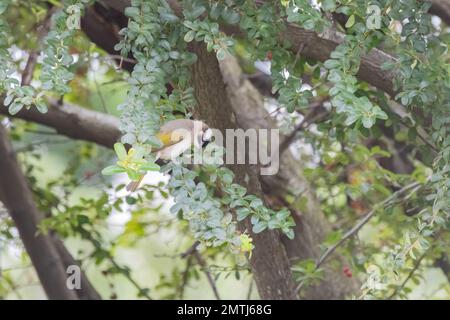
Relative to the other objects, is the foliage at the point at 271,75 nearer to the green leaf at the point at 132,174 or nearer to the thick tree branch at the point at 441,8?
the green leaf at the point at 132,174

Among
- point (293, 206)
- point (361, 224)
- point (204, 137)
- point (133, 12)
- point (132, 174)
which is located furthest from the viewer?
point (293, 206)

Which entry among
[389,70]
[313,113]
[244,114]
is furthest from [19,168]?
[389,70]

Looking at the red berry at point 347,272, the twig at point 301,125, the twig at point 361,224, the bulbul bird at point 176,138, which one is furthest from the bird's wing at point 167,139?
the red berry at point 347,272

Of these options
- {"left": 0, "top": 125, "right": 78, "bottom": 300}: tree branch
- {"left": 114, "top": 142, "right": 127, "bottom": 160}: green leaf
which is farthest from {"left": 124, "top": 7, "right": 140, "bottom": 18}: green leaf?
{"left": 0, "top": 125, "right": 78, "bottom": 300}: tree branch

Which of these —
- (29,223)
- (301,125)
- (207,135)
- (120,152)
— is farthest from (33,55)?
(120,152)

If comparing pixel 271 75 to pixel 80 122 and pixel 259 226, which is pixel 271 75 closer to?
pixel 259 226

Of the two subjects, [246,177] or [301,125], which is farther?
[301,125]

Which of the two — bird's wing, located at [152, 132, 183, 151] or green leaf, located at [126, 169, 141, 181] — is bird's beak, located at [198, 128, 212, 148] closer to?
bird's wing, located at [152, 132, 183, 151]

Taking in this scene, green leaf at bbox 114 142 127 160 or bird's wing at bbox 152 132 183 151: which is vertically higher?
green leaf at bbox 114 142 127 160

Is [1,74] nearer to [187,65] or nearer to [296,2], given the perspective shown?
[187,65]

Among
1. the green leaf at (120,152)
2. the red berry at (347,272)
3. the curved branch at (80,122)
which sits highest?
the green leaf at (120,152)

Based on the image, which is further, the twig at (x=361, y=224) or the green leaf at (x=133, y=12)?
the twig at (x=361, y=224)

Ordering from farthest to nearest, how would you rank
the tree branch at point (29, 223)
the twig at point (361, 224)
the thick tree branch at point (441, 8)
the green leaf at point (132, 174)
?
the tree branch at point (29, 223)
the twig at point (361, 224)
the thick tree branch at point (441, 8)
the green leaf at point (132, 174)
